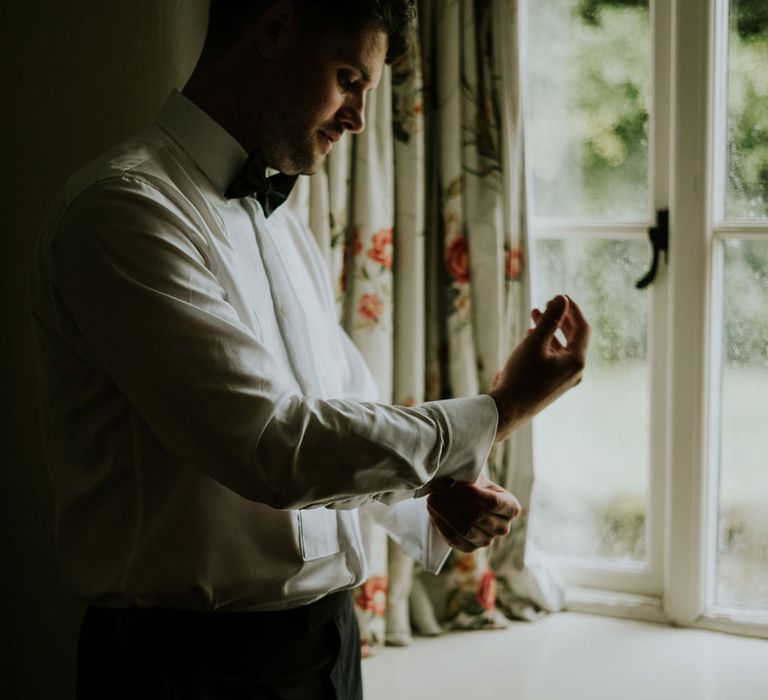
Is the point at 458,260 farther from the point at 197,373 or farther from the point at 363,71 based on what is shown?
the point at 197,373

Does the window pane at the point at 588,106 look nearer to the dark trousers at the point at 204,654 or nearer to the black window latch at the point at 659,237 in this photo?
the black window latch at the point at 659,237

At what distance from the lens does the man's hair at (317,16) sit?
1262 mm

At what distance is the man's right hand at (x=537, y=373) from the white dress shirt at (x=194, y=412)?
0.14 ft

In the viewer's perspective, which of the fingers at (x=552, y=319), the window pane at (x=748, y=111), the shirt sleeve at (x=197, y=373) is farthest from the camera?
the window pane at (x=748, y=111)

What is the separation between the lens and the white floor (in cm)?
194

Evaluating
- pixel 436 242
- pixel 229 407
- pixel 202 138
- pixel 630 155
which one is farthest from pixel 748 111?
pixel 229 407

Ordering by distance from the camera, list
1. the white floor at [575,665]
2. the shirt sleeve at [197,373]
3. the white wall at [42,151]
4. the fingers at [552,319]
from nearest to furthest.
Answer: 1. the shirt sleeve at [197,373]
2. the fingers at [552,319]
3. the white wall at [42,151]
4. the white floor at [575,665]

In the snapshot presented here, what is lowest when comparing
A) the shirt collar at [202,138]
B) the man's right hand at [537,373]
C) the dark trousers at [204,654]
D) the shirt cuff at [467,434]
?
the dark trousers at [204,654]

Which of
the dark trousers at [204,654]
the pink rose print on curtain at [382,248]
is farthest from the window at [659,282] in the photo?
the dark trousers at [204,654]

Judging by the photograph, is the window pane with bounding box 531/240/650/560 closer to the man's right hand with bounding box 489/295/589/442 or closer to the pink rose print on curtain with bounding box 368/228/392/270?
the pink rose print on curtain with bounding box 368/228/392/270

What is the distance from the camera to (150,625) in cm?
121

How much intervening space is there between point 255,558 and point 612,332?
51.2 inches

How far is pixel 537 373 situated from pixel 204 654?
1.75 feet

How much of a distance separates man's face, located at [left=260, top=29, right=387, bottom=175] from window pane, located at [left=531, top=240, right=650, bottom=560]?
1.06 m
